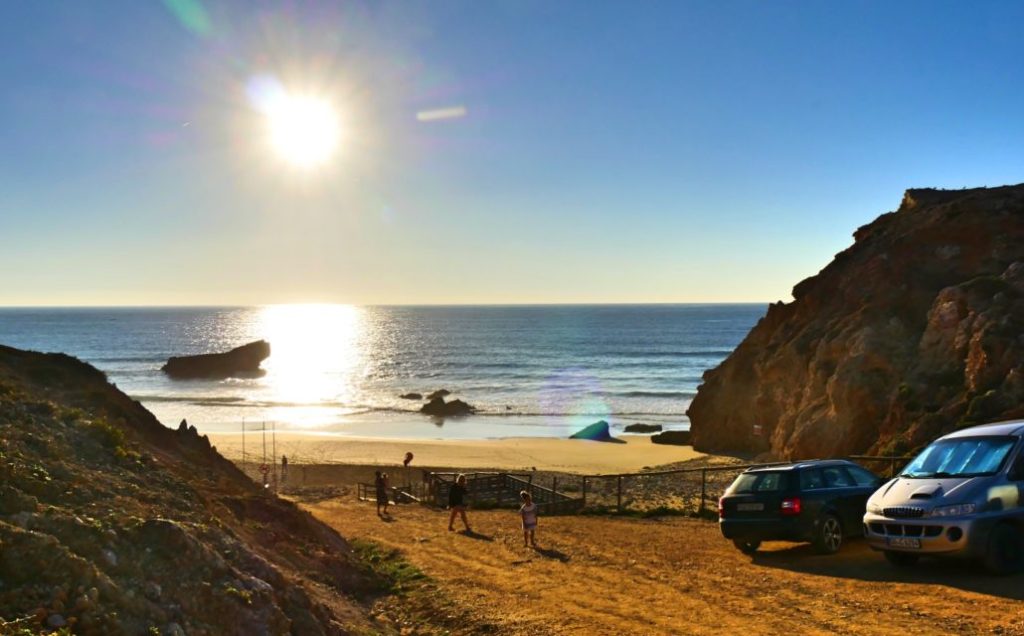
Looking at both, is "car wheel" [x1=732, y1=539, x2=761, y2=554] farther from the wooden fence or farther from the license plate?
the wooden fence

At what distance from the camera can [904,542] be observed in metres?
10.5

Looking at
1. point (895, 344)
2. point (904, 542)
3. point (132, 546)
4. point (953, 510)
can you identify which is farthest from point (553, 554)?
point (895, 344)

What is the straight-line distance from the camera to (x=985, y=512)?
1006 centimetres

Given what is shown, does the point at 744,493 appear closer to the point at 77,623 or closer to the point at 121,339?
the point at 77,623

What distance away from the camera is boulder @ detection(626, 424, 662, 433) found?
53819mm

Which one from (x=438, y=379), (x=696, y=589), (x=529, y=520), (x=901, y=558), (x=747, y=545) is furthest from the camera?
(x=438, y=379)

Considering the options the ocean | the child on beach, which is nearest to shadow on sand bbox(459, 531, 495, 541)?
the child on beach

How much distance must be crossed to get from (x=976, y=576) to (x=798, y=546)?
12.5 ft

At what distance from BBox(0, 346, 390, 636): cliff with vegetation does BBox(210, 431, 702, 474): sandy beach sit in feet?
86.1

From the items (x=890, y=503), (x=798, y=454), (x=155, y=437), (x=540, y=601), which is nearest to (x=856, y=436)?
(x=798, y=454)

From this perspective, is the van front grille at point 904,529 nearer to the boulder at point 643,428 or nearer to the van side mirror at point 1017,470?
the van side mirror at point 1017,470

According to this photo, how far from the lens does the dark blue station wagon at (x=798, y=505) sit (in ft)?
41.9

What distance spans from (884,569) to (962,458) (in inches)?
A: 77.0

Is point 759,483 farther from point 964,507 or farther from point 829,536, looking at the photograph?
point 964,507
